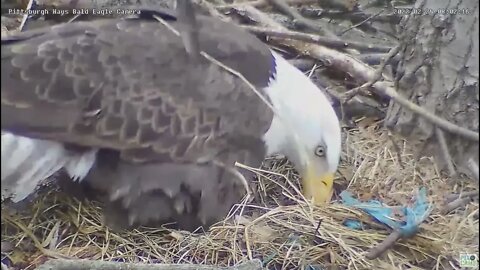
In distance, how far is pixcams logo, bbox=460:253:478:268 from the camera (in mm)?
918

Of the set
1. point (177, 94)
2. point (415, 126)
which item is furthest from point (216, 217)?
point (415, 126)

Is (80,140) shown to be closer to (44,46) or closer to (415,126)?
(44,46)

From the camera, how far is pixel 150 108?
977 mm

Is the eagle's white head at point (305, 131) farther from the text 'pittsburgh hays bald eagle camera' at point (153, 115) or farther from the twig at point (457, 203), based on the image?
the twig at point (457, 203)

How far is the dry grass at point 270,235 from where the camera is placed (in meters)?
0.98

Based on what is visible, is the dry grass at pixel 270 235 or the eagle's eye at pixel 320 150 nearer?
the dry grass at pixel 270 235

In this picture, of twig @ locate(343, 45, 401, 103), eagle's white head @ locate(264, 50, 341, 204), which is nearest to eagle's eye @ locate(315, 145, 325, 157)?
eagle's white head @ locate(264, 50, 341, 204)

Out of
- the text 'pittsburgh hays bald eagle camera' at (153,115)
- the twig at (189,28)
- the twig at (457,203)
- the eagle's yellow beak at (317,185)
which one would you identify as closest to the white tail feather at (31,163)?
the text 'pittsburgh hays bald eagle camera' at (153,115)

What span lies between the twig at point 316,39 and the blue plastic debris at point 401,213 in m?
0.29

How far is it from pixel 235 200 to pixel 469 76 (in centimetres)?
35

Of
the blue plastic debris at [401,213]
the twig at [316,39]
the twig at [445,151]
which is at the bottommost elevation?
the blue plastic debris at [401,213]

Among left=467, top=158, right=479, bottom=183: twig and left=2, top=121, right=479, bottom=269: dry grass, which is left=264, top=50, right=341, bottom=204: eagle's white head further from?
left=467, top=158, right=479, bottom=183: twig

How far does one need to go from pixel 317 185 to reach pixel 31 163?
1.36 feet

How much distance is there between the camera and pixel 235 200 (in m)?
1.06
